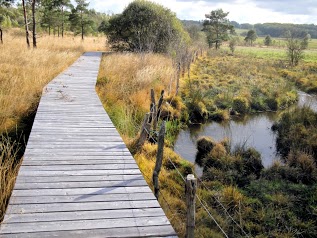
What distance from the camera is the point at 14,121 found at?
6.81 m

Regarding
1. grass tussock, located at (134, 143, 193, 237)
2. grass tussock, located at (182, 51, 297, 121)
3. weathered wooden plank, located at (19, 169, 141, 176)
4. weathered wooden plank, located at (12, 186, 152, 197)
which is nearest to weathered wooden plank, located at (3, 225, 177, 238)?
weathered wooden plank, located at (12, 186, 152, 197)

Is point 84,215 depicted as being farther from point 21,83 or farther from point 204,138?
point 204,138

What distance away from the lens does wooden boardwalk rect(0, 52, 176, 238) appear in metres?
2.88

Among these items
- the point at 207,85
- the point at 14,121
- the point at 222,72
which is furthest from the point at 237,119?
the point at 222,72

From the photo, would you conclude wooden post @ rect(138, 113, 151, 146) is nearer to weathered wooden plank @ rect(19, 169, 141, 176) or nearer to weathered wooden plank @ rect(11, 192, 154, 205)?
weathered wooden plank @ rect(19, 169, 141, 176)

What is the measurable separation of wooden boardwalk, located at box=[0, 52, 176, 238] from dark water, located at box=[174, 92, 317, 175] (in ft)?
11.4

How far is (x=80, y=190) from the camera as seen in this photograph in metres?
3.57

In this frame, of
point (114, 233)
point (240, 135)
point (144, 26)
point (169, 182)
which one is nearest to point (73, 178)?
point (114, 233)

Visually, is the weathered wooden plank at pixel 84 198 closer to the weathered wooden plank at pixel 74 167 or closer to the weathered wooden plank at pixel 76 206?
the weathered wooden plank at pixel 76 206

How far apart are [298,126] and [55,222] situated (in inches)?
364

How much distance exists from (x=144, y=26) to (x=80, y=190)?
18902 mm

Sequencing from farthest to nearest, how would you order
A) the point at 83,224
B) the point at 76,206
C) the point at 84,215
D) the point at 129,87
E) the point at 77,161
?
the point at 129,87, the point at 77,161, the point at 76,206, the point at 84,215, the point at 83,224

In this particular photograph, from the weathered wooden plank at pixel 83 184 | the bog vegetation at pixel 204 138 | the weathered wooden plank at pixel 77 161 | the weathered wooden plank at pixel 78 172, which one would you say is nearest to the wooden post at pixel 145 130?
the bog vegetation at pixel 204 138

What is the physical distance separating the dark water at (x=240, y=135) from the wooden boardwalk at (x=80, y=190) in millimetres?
3462
